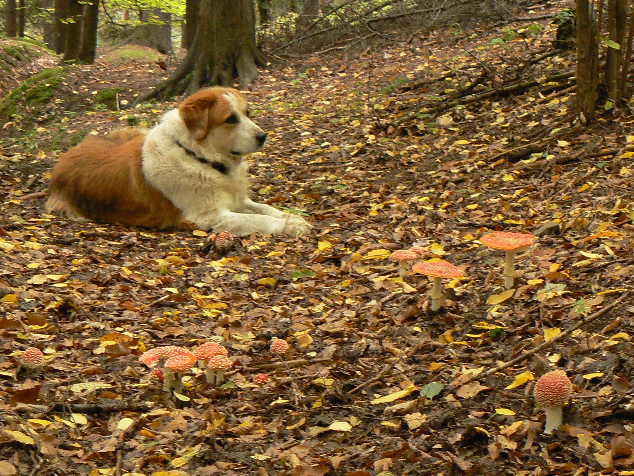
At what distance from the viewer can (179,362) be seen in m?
3.50

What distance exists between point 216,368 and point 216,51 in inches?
382

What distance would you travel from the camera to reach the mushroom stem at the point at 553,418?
299 cm

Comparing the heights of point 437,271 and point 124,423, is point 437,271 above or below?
above

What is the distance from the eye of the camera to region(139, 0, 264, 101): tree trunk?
39.8ft

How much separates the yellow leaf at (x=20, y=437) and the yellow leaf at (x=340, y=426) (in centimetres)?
137

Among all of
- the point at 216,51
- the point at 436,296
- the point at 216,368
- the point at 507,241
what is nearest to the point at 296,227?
the point at 436,296

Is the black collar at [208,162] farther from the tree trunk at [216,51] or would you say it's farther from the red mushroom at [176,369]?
the tree trunk at [216,51]

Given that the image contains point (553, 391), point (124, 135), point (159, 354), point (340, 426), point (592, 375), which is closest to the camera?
point (553, 391)

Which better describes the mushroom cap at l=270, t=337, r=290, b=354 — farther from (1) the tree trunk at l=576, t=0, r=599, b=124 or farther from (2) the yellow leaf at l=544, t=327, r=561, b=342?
(1) the tree trunk at l=576, t=0, r=599, b=124

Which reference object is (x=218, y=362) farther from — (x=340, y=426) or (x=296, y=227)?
(x=296, y=227)

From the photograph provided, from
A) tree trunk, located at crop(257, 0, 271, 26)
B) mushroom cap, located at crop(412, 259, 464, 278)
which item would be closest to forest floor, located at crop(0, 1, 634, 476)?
mushroom cap, located at crop(412, 259, 464, 278)

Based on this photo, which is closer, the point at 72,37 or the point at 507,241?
the point at 507,241

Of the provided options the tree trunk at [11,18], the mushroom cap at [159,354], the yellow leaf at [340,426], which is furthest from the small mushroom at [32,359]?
the tree trunk at [11,18]

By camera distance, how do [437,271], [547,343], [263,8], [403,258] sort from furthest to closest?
[263,8] → [403,258] → [437,271] → [547,343]
